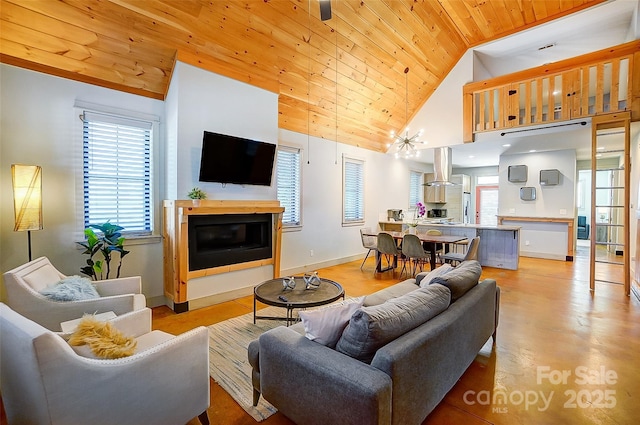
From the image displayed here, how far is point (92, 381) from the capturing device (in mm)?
1307

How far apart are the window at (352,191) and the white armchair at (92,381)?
5385mm

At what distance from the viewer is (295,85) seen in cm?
482

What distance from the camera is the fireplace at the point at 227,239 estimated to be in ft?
12.7

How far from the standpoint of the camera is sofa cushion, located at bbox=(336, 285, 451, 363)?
58.3 inches

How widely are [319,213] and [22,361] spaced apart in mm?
5140

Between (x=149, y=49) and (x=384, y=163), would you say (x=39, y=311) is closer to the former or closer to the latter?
(x=149, y=49)

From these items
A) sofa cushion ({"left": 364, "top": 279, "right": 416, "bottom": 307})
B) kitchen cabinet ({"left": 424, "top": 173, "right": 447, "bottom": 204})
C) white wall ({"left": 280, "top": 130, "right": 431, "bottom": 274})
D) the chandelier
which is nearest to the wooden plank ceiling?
the chandelier

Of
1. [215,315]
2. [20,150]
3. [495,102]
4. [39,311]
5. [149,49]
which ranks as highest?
[495,102]

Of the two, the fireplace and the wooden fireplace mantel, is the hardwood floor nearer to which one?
the wooden fireplace mantel

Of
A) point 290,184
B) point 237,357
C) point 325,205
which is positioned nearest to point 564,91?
point 325,205

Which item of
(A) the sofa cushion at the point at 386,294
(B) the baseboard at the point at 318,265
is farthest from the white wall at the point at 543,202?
(A) the sofa cushion at the point at 386,294

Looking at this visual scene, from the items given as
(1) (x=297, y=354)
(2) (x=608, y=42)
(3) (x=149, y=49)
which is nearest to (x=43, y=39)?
(3) (x=149, y=49)

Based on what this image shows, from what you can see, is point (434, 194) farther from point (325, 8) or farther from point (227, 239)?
point (325, 8)

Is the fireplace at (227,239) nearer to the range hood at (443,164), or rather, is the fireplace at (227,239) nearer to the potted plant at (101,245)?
the potted plant at (101,245)
